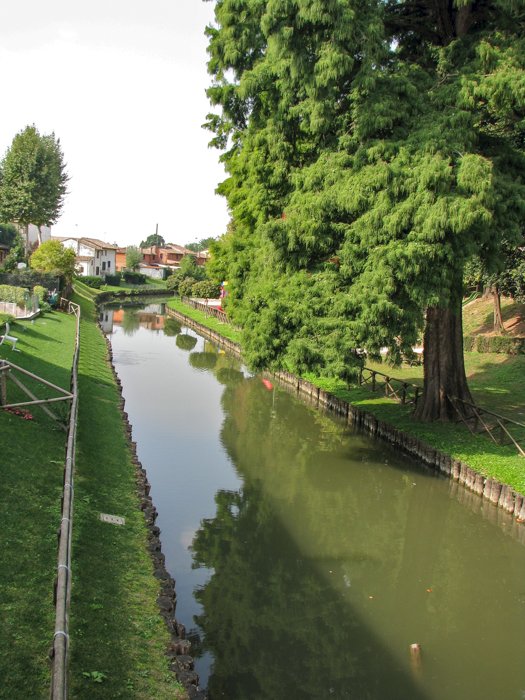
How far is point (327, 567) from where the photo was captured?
12.2 m

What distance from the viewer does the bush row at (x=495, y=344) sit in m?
29.6

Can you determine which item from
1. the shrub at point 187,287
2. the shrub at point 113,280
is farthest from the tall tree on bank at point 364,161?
the shrub at point 113,280

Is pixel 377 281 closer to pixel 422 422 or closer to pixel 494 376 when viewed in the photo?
pixel 422 422

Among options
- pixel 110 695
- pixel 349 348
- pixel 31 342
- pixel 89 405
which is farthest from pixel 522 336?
pixel 110 695

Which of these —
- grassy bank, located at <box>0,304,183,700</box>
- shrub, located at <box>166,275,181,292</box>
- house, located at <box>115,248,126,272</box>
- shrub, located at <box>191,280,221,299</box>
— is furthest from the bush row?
house, located at <box>115,248,126,272</box>

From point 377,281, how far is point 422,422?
7.54 m

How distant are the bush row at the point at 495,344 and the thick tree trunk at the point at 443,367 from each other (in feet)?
35.7

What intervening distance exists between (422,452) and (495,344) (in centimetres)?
1452

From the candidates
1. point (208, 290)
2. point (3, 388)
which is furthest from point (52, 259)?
point (3, 388)

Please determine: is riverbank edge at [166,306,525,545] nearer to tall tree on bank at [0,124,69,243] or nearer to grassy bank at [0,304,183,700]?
grassy bank at [0,304,183,700]

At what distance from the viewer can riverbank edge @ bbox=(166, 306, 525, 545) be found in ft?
49.1

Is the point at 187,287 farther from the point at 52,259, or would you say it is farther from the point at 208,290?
the point at 52,259

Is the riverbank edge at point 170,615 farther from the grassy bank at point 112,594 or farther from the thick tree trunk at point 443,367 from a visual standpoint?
the thick tree trunk at point 443,367

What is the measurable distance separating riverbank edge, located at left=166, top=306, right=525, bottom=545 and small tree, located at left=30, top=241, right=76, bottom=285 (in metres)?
26.9
